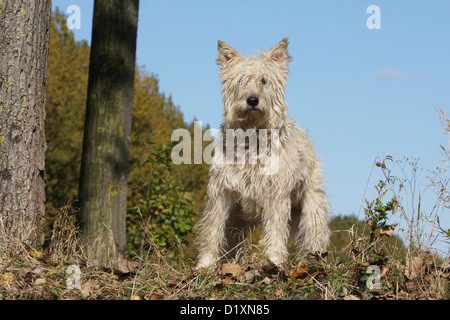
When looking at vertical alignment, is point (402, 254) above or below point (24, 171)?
A: below

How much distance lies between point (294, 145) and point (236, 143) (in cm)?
75

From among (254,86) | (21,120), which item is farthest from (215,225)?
(21,120)

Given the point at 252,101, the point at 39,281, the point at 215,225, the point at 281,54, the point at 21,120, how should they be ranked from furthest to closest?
1. the point at 281,54
2. the point at 215,225
3. the point at 252,101
4. the point at 21,120
5. the point at 39,281

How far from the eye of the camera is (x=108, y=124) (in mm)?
7348

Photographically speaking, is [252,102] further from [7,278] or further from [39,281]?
[7,278]

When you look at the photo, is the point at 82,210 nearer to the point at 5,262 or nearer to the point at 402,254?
the point at 5,262

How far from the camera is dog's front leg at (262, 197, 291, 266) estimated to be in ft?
19.8

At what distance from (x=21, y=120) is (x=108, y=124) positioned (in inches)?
65.7

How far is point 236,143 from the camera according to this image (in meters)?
6.27

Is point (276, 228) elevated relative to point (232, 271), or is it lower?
elevated

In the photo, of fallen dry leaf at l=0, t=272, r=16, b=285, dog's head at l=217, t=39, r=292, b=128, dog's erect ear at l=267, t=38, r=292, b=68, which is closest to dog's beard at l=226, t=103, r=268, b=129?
dog's head at l=217, t=39, r=292, b=128

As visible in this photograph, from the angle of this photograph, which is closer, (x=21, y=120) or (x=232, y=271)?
(x=232, y=271)
